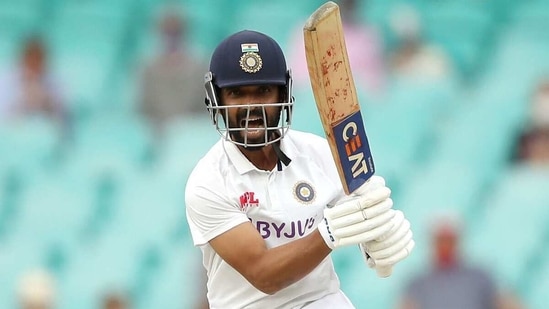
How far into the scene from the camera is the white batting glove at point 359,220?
11.8ft

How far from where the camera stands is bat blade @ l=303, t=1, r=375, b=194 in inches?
139

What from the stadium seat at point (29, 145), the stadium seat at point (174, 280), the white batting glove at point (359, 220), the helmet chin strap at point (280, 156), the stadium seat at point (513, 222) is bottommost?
the stadium seat at point (513, 222)

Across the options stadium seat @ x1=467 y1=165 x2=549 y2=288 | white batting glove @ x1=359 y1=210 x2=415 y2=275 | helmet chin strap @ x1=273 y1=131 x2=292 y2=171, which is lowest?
stadium seat @ x1=467 y1=165 x2=549 y2=288

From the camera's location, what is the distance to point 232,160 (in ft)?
13.1

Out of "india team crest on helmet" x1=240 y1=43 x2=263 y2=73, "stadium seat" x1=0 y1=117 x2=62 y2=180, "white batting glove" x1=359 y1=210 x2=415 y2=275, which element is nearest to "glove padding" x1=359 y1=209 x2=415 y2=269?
"white batting glove" x1=359 y1=210 x2=415 y2=275

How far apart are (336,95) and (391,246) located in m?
0.44

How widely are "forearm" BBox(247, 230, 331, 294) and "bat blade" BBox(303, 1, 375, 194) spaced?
0.58 ft

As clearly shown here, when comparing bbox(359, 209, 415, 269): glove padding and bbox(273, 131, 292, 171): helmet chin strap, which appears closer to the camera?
bbox(359, 209, 415, 269): glove padding

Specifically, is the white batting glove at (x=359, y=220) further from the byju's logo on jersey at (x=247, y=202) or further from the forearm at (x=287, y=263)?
Answer: the byju's logo on jersey at (x=247, y=202)

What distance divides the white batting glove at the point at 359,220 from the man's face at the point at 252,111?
384mm

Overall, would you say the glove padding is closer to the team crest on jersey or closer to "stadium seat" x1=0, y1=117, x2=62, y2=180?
the team crest on jersey

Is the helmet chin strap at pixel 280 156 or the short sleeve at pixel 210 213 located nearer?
the short sleeve at pixel 210 213

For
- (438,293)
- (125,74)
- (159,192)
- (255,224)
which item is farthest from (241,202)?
(125,74)

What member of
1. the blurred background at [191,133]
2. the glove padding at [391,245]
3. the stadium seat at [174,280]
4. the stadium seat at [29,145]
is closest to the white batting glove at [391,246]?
the glove padding at [391,245]
